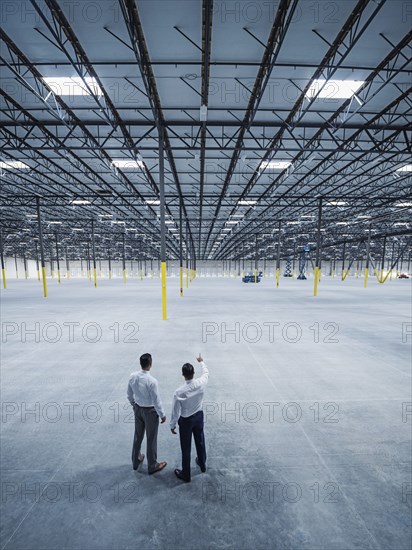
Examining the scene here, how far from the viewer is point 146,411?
3.61m

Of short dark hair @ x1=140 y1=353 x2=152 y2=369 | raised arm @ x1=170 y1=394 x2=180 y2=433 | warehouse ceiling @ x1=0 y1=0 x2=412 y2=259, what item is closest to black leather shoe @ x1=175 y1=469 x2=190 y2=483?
raised arm @ x1=170 y1=394 x2=180 y2=433

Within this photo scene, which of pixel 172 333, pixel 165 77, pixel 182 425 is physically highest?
pixel 165 77

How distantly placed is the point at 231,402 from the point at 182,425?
2.33 metres

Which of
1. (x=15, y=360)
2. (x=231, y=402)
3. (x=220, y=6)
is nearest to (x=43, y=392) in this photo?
(x=15, y=360)

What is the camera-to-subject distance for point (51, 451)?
13.5ft

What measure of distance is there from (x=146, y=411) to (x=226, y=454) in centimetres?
140

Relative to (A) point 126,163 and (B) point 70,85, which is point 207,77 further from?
(A) point 126,163

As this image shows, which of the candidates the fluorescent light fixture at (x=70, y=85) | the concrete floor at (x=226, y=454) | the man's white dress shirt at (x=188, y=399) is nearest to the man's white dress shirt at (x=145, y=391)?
the man's white dress shirt at (x=188, y=399)

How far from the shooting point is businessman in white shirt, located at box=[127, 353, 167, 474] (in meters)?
3.55

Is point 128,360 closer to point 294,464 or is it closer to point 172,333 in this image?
point 172,333

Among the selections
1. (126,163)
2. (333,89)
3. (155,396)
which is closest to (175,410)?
(155,396)

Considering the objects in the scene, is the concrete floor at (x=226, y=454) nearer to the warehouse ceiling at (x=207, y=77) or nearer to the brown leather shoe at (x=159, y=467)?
the brown leather shoe at (x=159, y=467)

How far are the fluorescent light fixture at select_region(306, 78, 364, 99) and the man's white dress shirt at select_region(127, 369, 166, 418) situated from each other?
40.9 ft

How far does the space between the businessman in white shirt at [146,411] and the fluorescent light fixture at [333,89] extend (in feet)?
40.9
